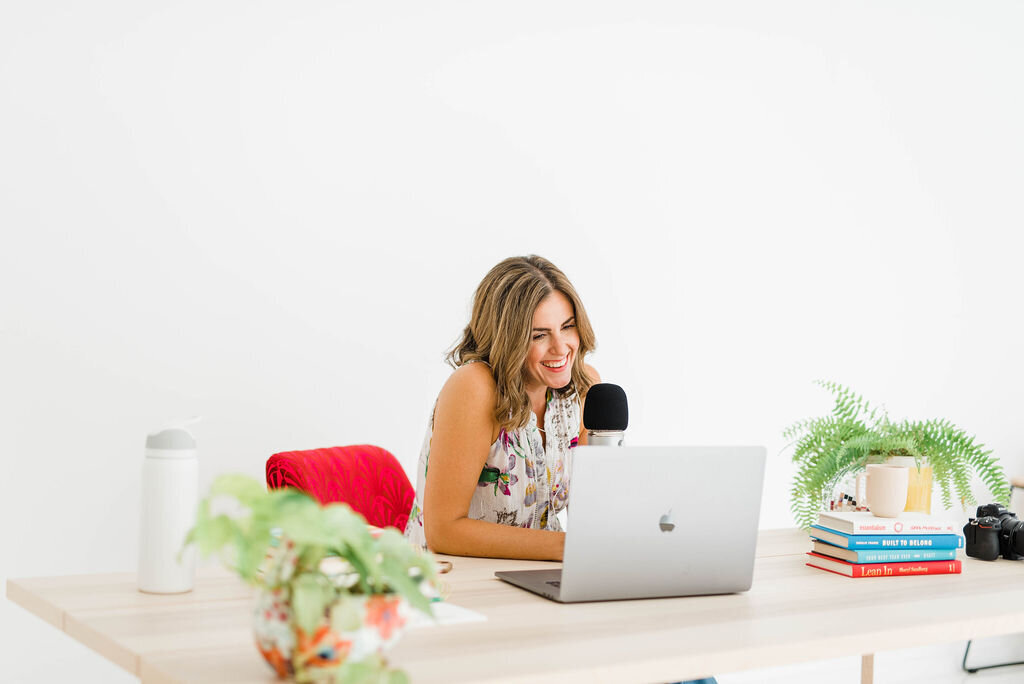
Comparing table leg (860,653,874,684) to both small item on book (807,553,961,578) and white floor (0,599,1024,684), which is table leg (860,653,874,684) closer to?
small item on book (807,553,961,578)

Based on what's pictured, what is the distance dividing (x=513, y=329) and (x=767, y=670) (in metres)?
2.03

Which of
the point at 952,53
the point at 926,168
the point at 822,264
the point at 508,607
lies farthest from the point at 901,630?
the point at 952,53

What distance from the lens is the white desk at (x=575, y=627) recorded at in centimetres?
114

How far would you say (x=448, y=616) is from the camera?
137cm

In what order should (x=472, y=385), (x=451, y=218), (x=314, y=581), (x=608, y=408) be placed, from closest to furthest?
(x=314, y=581)
(x=608, y=408)
(x=472, y=385)
(x=451, y=218)

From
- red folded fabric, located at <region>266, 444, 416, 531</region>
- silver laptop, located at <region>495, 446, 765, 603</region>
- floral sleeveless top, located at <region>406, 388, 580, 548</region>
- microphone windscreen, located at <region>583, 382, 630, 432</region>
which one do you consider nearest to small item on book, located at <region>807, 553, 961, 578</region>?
silver laptop, located at <region>495, 446, 765, 603</region>

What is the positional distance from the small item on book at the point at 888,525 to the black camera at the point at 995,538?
0.22 metres

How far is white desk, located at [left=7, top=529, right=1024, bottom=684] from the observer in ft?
3.76

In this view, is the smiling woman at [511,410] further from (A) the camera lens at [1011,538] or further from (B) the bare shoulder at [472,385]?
(A) the camera lens at [1011,538]

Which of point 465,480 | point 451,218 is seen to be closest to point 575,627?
point 465,480

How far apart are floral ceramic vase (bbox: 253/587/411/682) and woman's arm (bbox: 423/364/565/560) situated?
86 centimetres

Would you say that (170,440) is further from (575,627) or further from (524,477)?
(524,477)

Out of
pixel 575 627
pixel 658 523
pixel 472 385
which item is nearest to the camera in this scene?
pixel 575 627

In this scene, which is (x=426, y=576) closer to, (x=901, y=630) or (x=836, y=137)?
(x=901, y=630)
